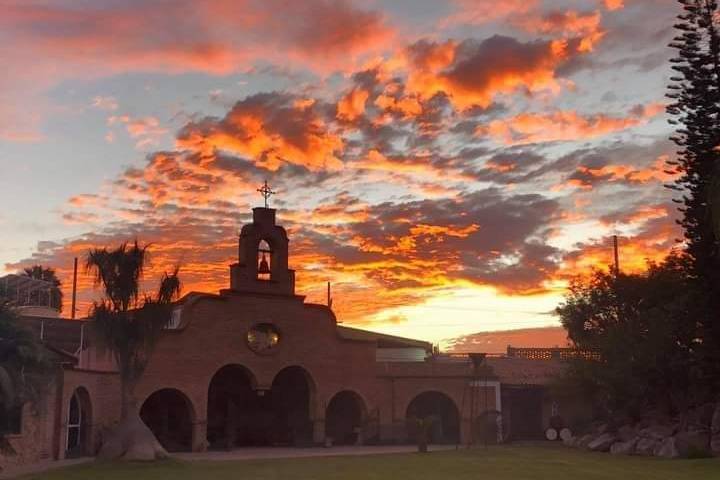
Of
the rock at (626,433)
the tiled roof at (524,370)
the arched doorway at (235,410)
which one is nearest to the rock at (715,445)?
the rock at (626,433)

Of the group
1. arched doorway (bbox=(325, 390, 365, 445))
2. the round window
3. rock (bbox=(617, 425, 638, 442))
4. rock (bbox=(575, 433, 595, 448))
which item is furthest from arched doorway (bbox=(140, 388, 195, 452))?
rock (bbox=(617, 425, 638, 442))

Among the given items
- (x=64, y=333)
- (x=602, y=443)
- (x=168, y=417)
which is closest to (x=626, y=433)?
(x=602, y=443)

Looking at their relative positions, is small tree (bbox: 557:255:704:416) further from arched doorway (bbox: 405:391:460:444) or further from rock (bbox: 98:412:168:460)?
rock (bbox: 98:412:168:460)

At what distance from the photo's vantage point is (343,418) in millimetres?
40250

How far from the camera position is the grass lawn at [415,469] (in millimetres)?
21688

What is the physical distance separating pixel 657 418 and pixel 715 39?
16.4m

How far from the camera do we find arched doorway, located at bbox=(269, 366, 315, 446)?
126 feet

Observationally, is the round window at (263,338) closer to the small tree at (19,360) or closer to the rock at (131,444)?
the rock at (131,444)

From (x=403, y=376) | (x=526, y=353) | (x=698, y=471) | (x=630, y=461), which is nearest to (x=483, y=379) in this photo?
(x=403, y=376)

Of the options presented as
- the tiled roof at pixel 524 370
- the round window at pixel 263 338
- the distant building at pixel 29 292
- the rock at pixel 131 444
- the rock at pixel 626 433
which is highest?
the distant building at pixel 29 292

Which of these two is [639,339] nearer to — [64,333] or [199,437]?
[199,437]

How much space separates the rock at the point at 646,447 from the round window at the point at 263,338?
52.4 feet

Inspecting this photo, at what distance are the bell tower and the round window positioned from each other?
5.36 feet

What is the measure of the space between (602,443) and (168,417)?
754 inches
